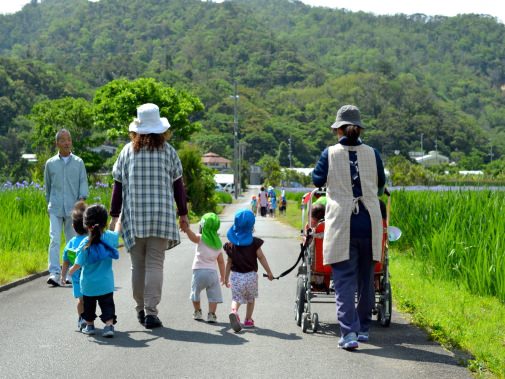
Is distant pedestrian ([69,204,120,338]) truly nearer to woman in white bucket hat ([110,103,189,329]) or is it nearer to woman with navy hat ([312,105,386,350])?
woman in white bucket hat ([110,103,189,329])

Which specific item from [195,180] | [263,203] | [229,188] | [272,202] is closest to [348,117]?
[195,180]

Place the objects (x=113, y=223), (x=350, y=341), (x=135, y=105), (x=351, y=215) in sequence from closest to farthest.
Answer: (x=350, y=341)
(x=351, y=215)
(x=113, y=223)
(x=135, y=105)

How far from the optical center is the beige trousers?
8086 millimetres

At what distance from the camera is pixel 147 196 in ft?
26.8

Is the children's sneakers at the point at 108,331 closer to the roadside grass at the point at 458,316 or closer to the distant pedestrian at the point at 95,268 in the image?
the distant pedestrian at the point at 95,268

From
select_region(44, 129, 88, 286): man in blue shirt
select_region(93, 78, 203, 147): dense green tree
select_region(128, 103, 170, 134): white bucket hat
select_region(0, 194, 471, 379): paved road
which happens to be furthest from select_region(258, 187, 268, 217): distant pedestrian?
select_region(128, 103, 170, 134): white bucket hat

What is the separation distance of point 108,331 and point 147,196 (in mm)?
1355

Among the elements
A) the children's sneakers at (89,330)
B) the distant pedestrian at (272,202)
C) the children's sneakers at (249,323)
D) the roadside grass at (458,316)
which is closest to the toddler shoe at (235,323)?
the children's sneakers at (249,323)

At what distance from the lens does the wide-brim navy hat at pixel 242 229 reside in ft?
26.5

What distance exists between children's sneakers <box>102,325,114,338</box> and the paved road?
6 cm

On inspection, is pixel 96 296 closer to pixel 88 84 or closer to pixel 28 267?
pixel 28 267

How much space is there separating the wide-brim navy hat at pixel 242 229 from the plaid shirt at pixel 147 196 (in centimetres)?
55

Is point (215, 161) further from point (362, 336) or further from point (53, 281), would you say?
point (362, 336)

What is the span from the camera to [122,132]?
155 ft
